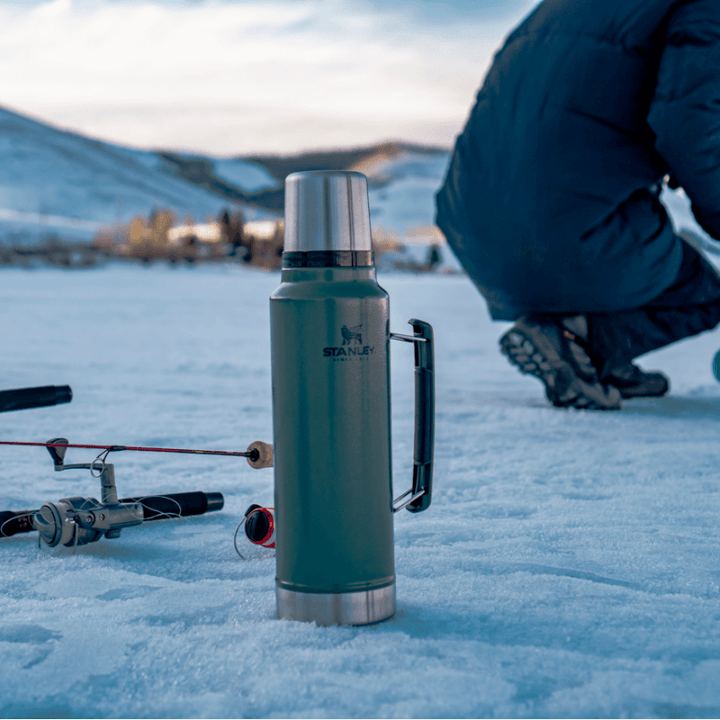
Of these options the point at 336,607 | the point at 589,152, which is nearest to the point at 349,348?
the point at 336,607

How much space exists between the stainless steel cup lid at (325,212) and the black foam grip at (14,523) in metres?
0.87

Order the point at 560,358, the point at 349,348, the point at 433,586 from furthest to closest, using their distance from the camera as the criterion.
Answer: the point at 560,358 < the point at 433,586 < the point at 349,348

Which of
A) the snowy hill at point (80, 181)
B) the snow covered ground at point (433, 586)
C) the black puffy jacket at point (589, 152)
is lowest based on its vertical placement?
the snow covered ground at point (433, 586)

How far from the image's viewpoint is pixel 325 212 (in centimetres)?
120

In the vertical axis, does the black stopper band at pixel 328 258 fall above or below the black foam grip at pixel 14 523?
above

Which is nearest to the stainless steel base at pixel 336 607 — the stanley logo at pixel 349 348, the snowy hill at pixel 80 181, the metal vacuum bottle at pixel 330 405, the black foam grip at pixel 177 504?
the metal vacuum bottle at pixel 330 405

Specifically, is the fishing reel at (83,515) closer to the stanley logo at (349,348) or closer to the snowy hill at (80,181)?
the stanley logo at (349,348)

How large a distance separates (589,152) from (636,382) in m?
1.17

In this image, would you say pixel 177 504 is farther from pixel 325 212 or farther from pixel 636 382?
pixel 636 382

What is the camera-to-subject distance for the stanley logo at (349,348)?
46.3 inches

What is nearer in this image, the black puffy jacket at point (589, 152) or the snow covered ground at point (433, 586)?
the snow covered ground at point (433, 586)

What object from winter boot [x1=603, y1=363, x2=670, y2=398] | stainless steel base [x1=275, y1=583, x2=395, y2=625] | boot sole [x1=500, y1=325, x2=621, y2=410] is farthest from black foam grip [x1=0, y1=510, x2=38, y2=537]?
winter boot [x1=603, y1=363, x2=670, y2=398]

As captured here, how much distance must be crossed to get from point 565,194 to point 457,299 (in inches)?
346

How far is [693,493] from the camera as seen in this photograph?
2119mm
